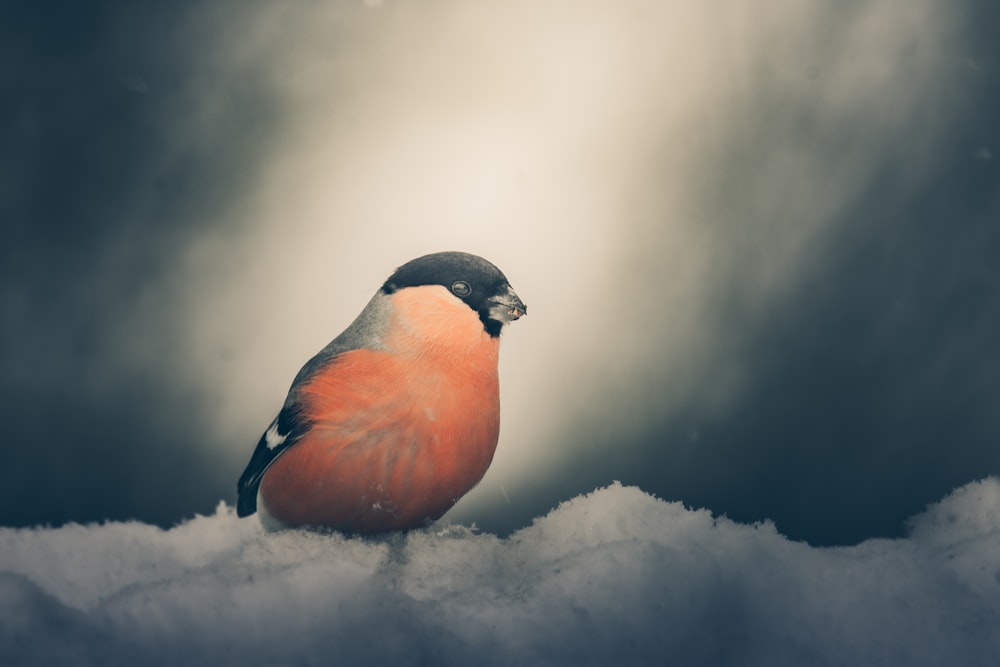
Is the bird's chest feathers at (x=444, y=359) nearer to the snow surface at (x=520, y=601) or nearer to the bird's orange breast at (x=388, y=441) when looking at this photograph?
the bird's orange breast at (x=388, y=441)

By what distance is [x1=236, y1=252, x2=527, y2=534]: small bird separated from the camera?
0.90m

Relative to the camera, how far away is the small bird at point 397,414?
0.90 meters

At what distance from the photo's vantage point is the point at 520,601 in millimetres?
780

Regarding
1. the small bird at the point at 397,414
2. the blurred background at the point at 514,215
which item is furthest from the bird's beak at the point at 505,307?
the blurred background at the point at 514,215

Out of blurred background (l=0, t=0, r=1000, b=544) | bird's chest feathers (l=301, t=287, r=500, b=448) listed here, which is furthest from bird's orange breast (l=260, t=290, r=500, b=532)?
blurred background (l=0, t=0, r=1000, b=544)

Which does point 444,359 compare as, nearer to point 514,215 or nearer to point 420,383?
point 420,383

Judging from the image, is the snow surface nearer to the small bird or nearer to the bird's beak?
the small bird

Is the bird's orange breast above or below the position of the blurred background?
below

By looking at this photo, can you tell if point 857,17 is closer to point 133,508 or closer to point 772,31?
point 772,31

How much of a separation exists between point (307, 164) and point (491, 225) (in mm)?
277

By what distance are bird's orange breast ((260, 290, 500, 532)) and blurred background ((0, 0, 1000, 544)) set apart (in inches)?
8.0

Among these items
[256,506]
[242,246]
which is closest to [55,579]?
[256,506]

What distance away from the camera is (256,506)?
1.00m

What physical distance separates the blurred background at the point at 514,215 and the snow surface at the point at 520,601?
0.67ft
